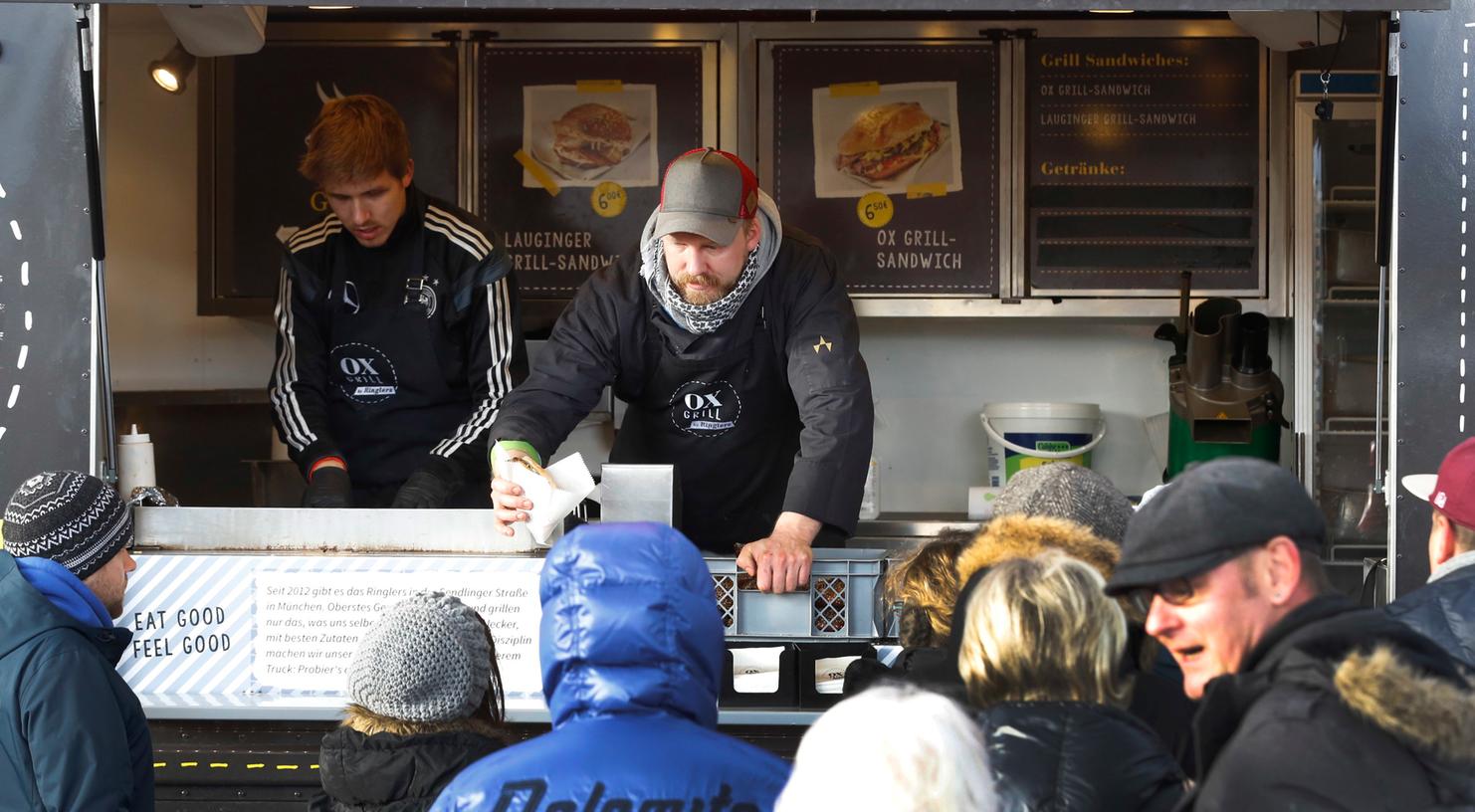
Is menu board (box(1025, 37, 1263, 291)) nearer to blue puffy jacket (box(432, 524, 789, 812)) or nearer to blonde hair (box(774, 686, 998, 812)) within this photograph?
blue puffy jacket (box(432, 524, 789, 812))

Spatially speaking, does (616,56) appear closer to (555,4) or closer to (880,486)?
(880,486)

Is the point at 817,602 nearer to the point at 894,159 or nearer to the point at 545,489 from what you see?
the point at 545,489

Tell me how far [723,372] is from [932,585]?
4.75ft

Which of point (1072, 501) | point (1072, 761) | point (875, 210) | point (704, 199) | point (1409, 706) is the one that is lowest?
point (1072, 761)

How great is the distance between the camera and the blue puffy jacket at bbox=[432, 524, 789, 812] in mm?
1453

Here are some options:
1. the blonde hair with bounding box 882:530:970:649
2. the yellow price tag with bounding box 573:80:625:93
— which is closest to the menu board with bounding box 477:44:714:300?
the yellow price tag with bounding box 573:80:625:93

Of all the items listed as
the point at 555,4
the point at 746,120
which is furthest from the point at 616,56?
the point at 555,4

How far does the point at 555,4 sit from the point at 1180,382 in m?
3.08

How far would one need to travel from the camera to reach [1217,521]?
148 centimetres

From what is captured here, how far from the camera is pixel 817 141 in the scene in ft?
17.8

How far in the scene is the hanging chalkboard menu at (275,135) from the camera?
5.48 metres

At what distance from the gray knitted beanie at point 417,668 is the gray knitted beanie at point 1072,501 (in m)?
0.80

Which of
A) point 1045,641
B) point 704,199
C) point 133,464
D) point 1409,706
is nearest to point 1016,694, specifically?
point 1045,641

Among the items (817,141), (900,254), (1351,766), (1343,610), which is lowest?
(1351,766)
